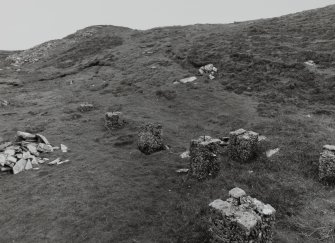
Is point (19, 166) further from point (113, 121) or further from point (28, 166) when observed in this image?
point (113, 121)

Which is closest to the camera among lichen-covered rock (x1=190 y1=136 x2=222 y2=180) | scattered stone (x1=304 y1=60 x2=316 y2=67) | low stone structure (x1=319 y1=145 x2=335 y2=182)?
low stone structure (x1=319 y1=145 x2=335 y2=182)

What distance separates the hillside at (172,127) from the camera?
1233cm

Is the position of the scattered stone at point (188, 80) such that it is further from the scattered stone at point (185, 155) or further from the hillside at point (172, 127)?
the scattered stone at point (185, 155)

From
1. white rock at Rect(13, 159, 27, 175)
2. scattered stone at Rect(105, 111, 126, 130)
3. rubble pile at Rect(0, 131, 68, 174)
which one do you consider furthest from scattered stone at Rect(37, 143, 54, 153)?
scattered stone at Rect(105, 111, 126, 130)

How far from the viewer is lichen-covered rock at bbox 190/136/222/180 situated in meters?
15.3

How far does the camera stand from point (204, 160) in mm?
15320

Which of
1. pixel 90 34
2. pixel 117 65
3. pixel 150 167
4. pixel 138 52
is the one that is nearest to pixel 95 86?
pixel 117 65

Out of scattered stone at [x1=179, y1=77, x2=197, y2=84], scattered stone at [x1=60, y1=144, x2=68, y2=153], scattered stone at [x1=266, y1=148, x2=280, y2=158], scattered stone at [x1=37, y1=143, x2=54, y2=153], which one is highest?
scattered stone at [x1=179, y1=77, x2=197, y2=84]

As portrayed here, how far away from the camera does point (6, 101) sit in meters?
35.6

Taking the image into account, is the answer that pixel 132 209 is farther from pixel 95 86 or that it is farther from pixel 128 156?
pixel 95 86

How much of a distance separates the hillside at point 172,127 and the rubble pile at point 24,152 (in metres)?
0.84

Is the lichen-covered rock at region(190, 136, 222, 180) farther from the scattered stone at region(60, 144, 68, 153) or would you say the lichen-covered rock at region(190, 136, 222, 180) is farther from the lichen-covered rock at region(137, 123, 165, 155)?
the scattered stone at region(60, 144, 68, 153)

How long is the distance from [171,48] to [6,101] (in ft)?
80.4

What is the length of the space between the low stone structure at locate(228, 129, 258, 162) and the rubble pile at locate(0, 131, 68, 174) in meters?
10.5
